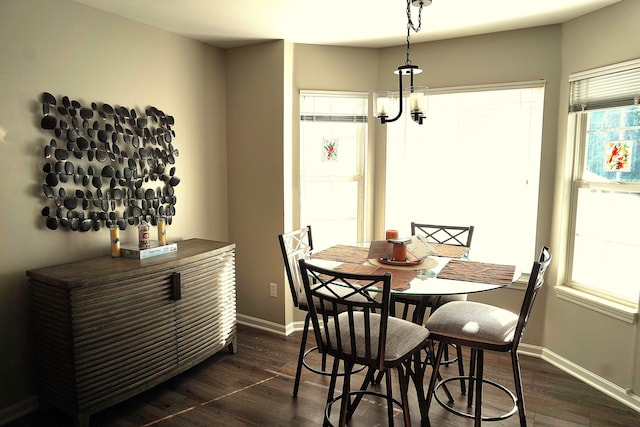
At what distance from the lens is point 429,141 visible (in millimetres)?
3637

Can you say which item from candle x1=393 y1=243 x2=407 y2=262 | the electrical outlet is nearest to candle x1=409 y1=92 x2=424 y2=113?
candle x1=393 y1=243 x2=407 y2=262

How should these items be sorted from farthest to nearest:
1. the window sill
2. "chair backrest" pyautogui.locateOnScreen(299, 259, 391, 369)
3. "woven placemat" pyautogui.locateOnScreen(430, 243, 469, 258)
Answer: "woven placemat" pyautogui.locateOnScreen(430, 243, 469, 258) → the window sill → "chair backrest" pyautogui.locateOnScreen(299, 259, 391, 369)

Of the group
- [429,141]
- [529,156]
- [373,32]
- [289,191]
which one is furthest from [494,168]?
[289,191]

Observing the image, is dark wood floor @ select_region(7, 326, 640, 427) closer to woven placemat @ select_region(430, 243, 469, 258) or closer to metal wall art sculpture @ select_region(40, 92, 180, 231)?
woven placemat @ select_region(430, 243, 469, 258)

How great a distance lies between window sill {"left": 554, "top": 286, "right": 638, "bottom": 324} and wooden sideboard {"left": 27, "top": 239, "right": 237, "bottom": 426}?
251 centimetres

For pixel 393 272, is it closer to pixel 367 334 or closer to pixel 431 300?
pixel 367 334

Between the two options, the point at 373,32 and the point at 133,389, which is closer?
the point at 133,389

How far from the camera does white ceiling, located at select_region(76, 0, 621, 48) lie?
8.80 feet

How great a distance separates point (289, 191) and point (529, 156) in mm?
→ 1875

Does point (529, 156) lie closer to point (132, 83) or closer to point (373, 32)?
point (373, 32)

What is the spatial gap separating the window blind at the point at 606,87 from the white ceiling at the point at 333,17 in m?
0.41

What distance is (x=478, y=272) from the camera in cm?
240

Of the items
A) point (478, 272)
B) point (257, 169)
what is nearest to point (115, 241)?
point (257, 169)

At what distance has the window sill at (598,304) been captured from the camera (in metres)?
2.67
